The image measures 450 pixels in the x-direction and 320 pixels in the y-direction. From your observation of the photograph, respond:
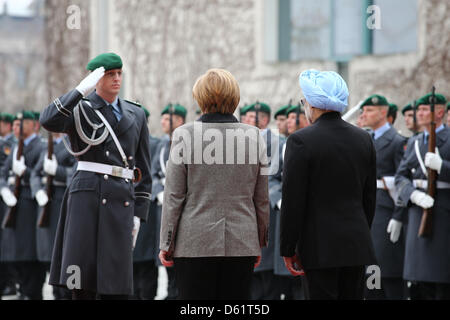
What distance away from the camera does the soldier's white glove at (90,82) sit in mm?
6012

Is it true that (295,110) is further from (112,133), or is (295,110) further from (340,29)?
(340,29)

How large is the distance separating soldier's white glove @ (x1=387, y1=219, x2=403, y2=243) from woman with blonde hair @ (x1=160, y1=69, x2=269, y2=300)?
12.3ft

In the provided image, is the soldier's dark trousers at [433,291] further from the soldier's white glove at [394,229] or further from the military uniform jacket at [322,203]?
the military uniform jacket at [322,203]

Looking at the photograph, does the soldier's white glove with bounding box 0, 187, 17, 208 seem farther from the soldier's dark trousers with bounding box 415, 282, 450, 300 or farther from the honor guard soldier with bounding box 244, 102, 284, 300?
the soldier's dark trousers with bounding box 415, 282, 450, 300

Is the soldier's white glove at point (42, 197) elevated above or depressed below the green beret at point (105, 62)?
below

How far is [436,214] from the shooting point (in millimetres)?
8211

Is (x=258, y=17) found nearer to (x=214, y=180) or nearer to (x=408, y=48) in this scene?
(x=408, y=48)

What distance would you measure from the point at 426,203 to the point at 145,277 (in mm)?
3500

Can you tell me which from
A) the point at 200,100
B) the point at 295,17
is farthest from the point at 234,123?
the point at 295,17

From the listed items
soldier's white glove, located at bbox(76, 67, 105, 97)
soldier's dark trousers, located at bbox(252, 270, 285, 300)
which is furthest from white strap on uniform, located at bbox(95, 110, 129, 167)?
soldier's dark trousers, located at bbox(252, 270, 285, 300)

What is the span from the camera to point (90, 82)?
6.06 meters

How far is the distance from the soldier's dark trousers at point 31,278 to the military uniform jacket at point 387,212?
3.78 meters

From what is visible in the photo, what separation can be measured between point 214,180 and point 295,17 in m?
8.98

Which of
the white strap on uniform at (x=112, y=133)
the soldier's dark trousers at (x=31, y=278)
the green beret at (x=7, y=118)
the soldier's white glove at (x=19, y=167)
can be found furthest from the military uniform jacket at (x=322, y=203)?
the green beret at (x=7, y=118)
